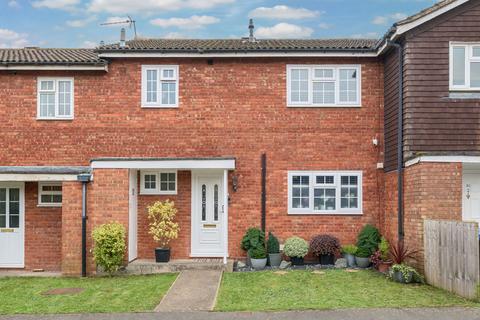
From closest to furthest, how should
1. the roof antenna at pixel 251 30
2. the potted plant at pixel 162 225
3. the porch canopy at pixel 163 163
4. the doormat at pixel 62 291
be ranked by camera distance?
the doormat at pixel 62 291 < the porch canopy at pixel 163 163 < the potted plant at pixel 162 225 < the roof antenna at pixel 251 30

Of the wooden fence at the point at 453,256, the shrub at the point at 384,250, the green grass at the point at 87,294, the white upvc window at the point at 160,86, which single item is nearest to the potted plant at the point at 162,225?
the green grass at the point at 87,294

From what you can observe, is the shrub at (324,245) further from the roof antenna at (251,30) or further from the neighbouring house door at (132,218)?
the roof antenna at (251,30)

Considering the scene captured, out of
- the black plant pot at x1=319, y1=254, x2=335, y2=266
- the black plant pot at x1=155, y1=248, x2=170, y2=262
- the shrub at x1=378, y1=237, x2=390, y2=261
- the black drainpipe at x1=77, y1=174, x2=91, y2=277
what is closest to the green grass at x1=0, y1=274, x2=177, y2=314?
the black drainpipe at x1=77, y1=174, x2=91, y2=277

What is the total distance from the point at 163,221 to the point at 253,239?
238 cm

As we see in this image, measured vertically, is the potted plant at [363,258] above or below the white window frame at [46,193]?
below

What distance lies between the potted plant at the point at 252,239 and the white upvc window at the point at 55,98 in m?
5.77

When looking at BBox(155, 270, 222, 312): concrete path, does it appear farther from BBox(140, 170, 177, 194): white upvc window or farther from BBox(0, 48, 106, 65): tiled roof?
BBox(0, 48, 106, 65): tiled roof

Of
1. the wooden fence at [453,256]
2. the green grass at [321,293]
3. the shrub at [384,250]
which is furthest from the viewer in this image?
the shrub at [384,250]

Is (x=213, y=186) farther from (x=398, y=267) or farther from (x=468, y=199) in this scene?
(x=468, y=199)

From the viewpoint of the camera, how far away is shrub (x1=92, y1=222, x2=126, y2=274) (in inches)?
520

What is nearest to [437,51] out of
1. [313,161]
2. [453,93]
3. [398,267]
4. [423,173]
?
[453,93]

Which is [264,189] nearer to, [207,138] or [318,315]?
[207,138]

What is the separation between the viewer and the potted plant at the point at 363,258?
14172mm

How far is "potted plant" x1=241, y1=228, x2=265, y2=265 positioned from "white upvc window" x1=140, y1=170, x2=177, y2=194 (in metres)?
2.40
